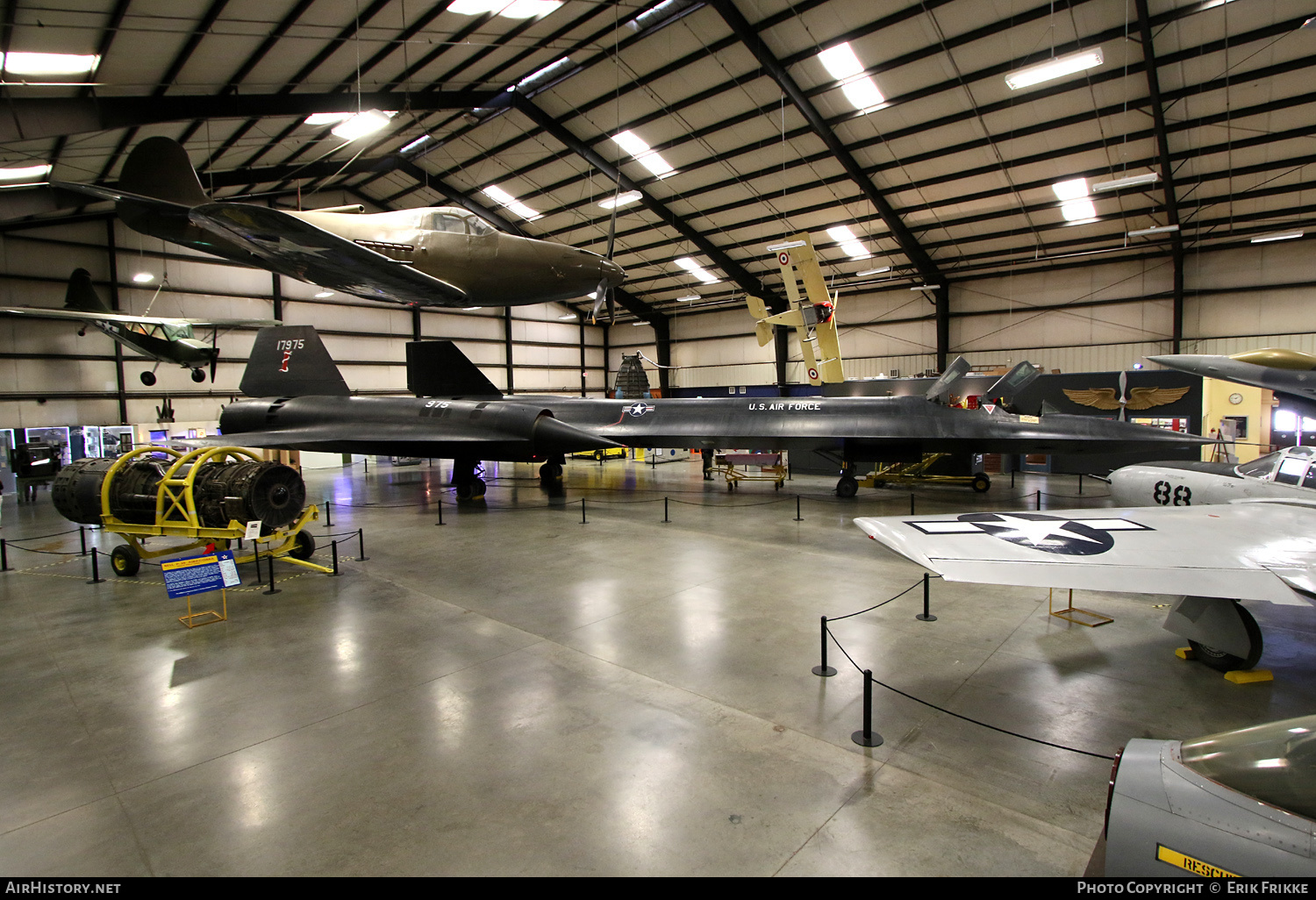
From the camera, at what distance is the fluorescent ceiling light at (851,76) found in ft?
51.7

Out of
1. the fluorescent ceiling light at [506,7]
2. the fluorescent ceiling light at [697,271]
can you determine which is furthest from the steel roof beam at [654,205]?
the fluorescent ceiling light at [506,7]

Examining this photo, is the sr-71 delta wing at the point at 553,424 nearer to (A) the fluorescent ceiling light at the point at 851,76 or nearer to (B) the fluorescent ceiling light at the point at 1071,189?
(A) the fluorescent ceiling light at the point at 851,76

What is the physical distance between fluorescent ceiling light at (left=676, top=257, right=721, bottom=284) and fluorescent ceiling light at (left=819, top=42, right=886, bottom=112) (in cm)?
1217

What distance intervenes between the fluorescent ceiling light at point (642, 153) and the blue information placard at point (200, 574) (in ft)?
61.2

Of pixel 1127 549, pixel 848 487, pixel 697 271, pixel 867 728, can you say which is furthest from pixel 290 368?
pixel 697 271

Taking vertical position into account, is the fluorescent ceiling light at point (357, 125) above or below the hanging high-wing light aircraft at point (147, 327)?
above

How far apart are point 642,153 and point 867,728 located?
70.8 ft

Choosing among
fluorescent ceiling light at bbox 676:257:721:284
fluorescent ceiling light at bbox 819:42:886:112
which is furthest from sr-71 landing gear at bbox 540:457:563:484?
fluorescent ceiling light at bbox 676:257:721:284

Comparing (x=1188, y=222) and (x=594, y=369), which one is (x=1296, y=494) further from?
(x=594, y=369)

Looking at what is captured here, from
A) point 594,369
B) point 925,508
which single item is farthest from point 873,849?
point 594,369

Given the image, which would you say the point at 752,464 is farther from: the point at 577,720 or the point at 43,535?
the point at 43,535

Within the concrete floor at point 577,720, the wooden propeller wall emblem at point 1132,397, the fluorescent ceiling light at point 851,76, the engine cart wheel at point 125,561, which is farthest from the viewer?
the wooden propeller wall emblem at point 1132,397

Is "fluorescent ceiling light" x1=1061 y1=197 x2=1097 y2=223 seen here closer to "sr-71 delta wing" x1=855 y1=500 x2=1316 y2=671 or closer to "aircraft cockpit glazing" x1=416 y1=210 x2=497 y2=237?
"sr-71 delta wing" x1=855 y1=500 x2=1316 y2=671
